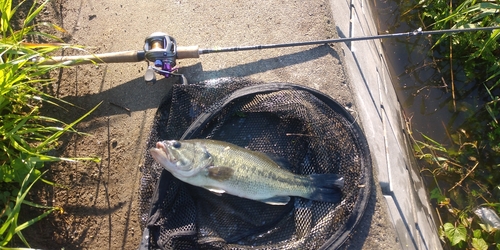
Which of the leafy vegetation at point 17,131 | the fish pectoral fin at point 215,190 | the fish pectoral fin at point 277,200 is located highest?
the leafy vegetation at point 17,131

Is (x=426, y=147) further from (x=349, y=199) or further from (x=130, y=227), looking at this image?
(x=130, y=227)

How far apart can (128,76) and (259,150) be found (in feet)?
5.56

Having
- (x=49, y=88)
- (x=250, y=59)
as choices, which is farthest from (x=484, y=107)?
(x=49, y=88)

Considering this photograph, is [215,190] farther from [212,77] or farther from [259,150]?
[212,77]

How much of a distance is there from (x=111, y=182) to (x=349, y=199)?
228 centimetres

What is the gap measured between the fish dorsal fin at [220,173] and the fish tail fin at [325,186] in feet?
2.25

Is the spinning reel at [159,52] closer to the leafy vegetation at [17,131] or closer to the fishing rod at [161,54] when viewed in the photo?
the fishing rod at [161,54]

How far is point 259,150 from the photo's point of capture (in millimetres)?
3396

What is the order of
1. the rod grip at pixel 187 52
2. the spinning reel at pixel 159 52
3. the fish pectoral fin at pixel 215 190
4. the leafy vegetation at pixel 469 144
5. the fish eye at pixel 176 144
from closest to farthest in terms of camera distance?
the fish eye at pixel 176 144 → the fish pectoral fin at pixel 215 190 → the spinning reel at pixel 159 52 → the rod grip at pixel 187 52 → the leafy vegetation at pixel 469 144

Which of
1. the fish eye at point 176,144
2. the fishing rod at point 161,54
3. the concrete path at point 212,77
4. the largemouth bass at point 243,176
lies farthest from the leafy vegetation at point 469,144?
the fish eye at point 176,144

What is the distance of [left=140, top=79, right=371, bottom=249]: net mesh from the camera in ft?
9.95

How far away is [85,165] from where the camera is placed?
143 inches

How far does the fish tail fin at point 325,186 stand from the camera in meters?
3.02

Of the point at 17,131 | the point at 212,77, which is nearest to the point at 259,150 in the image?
the point at 212,77
